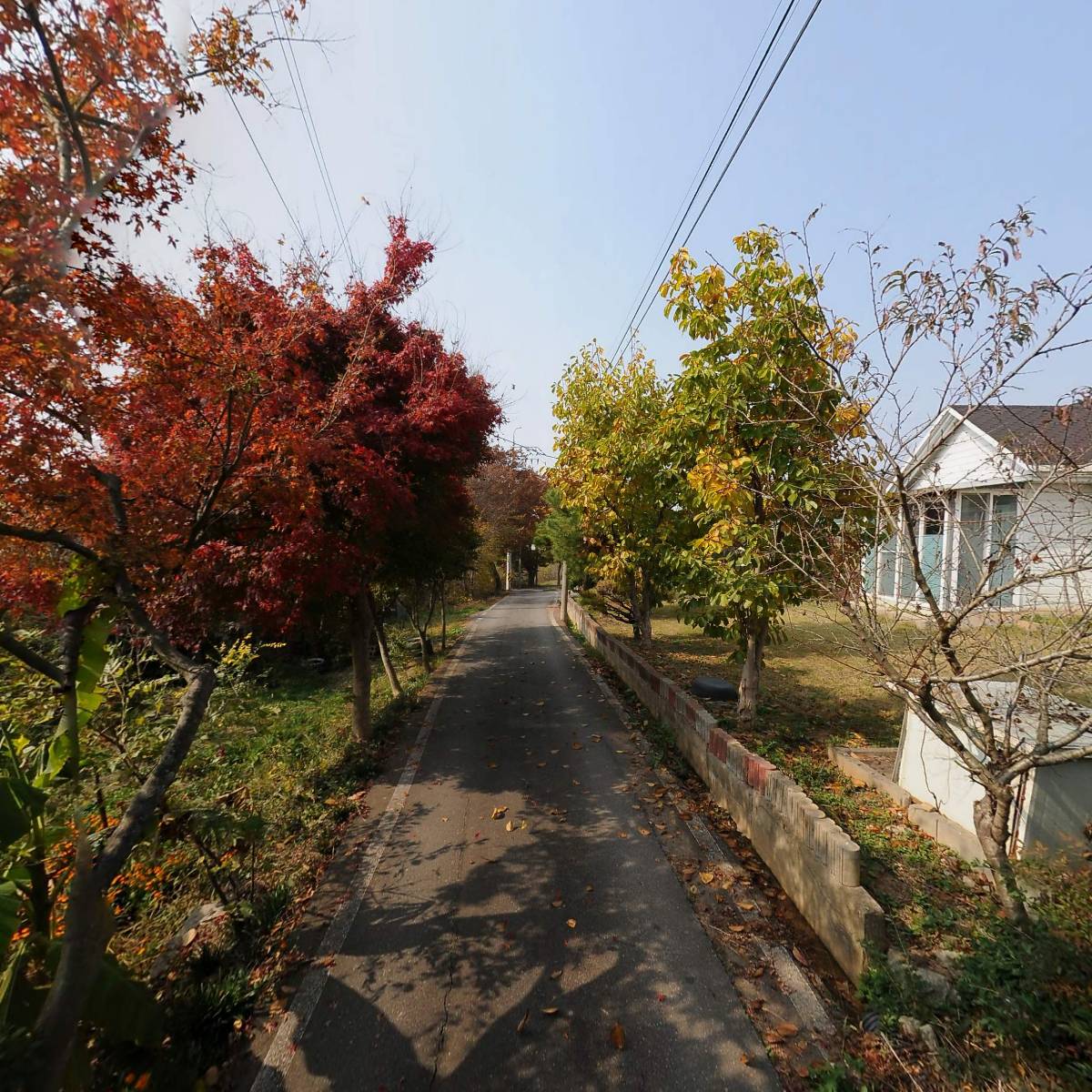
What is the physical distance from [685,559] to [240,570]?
17.3 feet

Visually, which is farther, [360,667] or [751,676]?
[360,667]

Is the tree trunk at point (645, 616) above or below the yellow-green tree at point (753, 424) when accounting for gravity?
below

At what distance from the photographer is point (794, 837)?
426 centimetres

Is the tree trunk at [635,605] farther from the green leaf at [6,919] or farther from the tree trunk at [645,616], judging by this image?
the green leaf at [6,919]

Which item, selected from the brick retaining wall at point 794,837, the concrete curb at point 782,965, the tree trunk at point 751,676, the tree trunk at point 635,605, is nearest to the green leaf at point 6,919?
the concrete curb at point 782,965

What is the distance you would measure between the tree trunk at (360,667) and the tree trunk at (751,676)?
17.4 feet

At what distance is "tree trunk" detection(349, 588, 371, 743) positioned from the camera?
310 inches

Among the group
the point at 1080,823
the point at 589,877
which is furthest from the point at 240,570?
the point at 1080,823

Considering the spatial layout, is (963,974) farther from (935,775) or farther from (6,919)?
(6,919)

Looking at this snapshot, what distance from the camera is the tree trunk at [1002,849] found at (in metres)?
3.16

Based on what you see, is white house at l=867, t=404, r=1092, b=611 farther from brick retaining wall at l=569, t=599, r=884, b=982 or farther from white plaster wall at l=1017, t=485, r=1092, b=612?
brick retaining wall at l=569, t=599, r=884, b=982

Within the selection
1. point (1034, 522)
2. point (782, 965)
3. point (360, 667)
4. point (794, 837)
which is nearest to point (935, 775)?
point (794, 837)

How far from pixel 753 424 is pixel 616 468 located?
495 cm

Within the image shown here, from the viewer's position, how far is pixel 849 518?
5.88 m
